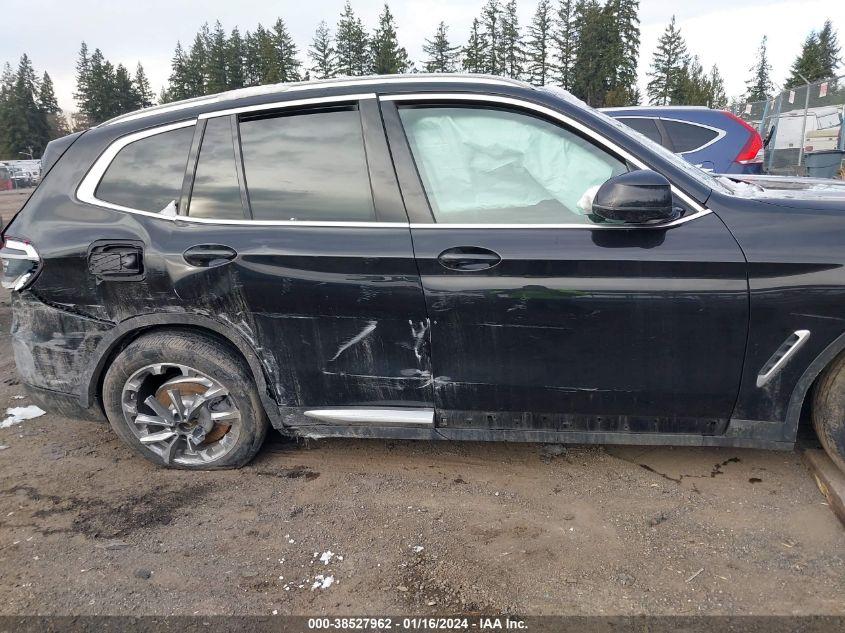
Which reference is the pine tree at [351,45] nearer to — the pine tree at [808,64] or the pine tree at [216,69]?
the pine tree at [216,69]

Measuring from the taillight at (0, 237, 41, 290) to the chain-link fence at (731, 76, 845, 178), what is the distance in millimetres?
12673

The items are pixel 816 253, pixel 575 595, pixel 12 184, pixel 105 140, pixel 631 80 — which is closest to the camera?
pixel 575 595

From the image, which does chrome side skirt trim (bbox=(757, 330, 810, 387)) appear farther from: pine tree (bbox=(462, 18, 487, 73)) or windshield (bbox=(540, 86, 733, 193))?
pine tree (bbox=(462, 18, 487, 73))

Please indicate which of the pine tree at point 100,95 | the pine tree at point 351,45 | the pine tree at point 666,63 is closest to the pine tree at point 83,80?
the pine tree at point 100,95

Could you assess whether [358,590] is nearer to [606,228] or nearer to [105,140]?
[606,228]

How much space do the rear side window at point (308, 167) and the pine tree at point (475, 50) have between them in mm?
70225

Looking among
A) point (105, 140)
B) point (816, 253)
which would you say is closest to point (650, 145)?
point (816, 253)

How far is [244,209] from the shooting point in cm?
278

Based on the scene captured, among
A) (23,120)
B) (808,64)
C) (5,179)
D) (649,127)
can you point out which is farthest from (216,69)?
(649,127)

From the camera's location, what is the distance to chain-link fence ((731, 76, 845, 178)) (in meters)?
12.6

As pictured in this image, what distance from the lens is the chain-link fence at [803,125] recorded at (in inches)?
496

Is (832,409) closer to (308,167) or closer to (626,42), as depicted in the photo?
(308,167)

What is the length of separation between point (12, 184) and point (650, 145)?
60627 mm

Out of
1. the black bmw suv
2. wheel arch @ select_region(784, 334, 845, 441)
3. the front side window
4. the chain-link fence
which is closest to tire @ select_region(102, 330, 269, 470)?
the black bmw suv
